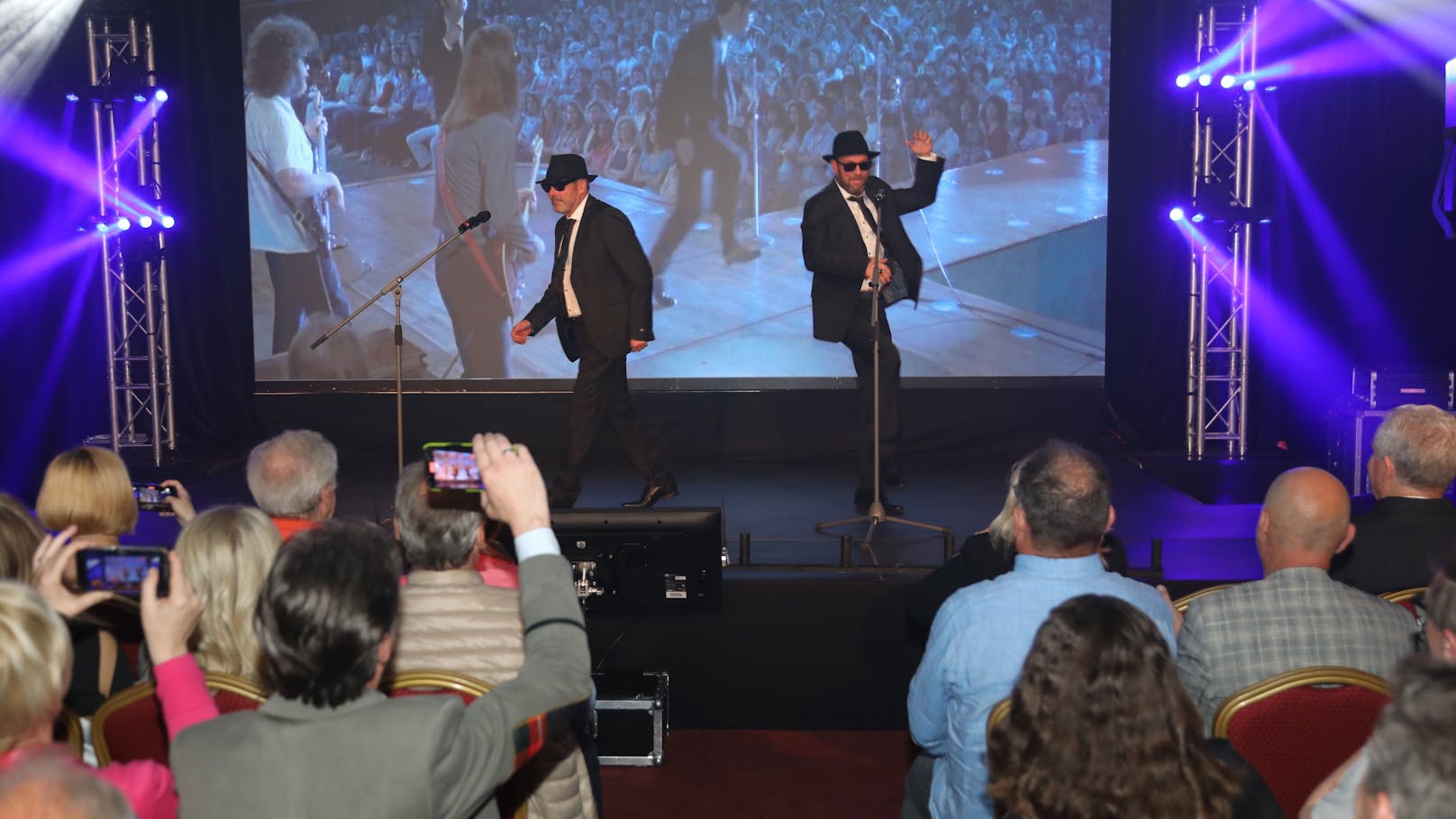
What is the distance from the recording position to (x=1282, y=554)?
2.55 metres

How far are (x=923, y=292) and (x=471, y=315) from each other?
9.08 ft

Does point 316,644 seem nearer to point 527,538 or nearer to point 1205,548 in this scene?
point 527,538

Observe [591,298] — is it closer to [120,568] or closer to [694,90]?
[694,90]

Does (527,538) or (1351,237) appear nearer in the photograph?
(527,538)

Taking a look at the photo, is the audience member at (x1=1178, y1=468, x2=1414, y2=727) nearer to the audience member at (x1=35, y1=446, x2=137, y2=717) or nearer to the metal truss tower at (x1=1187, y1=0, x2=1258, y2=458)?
the audience member at (x1=35, y1=446, x2=137, y2=717)

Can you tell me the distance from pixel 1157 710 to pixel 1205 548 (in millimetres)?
3767

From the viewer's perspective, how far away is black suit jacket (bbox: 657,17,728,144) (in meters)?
7.84

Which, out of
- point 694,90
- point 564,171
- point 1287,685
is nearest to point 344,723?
point 1287,685

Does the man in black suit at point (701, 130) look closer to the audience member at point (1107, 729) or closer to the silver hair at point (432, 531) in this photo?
the silver hair at point (432, 531)

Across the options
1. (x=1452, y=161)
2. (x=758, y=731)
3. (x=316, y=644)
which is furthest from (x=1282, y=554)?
(x=1452, y=161)

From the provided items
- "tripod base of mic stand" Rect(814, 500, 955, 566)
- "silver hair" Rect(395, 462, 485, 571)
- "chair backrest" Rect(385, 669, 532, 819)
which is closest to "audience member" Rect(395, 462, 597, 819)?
"silver hair" Rect(395, 462, 485, 571)

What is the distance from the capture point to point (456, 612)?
2363 millimetres

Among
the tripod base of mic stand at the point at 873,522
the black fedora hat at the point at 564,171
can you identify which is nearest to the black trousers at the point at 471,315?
the black fedora hat at the point at 564,171

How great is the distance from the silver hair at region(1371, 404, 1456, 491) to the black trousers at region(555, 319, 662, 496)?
3412 mm
